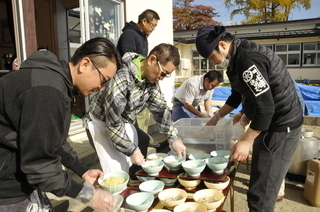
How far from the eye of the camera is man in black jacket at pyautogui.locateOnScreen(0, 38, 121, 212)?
3.12 feet

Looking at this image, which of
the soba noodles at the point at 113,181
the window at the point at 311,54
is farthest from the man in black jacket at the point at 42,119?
the window at the point at 311,54

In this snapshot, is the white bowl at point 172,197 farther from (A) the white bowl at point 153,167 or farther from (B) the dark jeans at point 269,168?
(B) the dark jeans at point 269,168

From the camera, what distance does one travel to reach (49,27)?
18.7 ft

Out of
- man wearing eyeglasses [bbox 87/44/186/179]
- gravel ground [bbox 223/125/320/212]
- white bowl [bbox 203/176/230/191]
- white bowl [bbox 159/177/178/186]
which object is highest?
man wearing eyeglasses [bbox 87/44/186/179]

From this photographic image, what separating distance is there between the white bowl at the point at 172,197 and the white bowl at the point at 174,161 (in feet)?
0.81

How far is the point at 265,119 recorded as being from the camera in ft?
5.36

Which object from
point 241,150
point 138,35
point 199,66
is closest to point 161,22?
point 138,35

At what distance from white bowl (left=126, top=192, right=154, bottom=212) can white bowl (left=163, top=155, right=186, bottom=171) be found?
353 millimetres

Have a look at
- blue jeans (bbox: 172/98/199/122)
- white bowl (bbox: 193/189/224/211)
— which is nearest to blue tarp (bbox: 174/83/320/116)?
blue jeans (bbox: 172/98/199/122)

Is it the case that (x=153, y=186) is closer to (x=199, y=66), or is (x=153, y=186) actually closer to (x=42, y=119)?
(x=42, y=119)

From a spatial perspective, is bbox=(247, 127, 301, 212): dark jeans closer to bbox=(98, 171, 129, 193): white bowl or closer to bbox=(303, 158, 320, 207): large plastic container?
bbox=(98, 171, 129, 193): white bowl

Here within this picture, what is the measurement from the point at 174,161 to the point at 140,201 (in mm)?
536

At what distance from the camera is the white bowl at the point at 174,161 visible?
1.83 metres

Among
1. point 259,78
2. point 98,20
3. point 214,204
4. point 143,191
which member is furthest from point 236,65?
point 98,20
